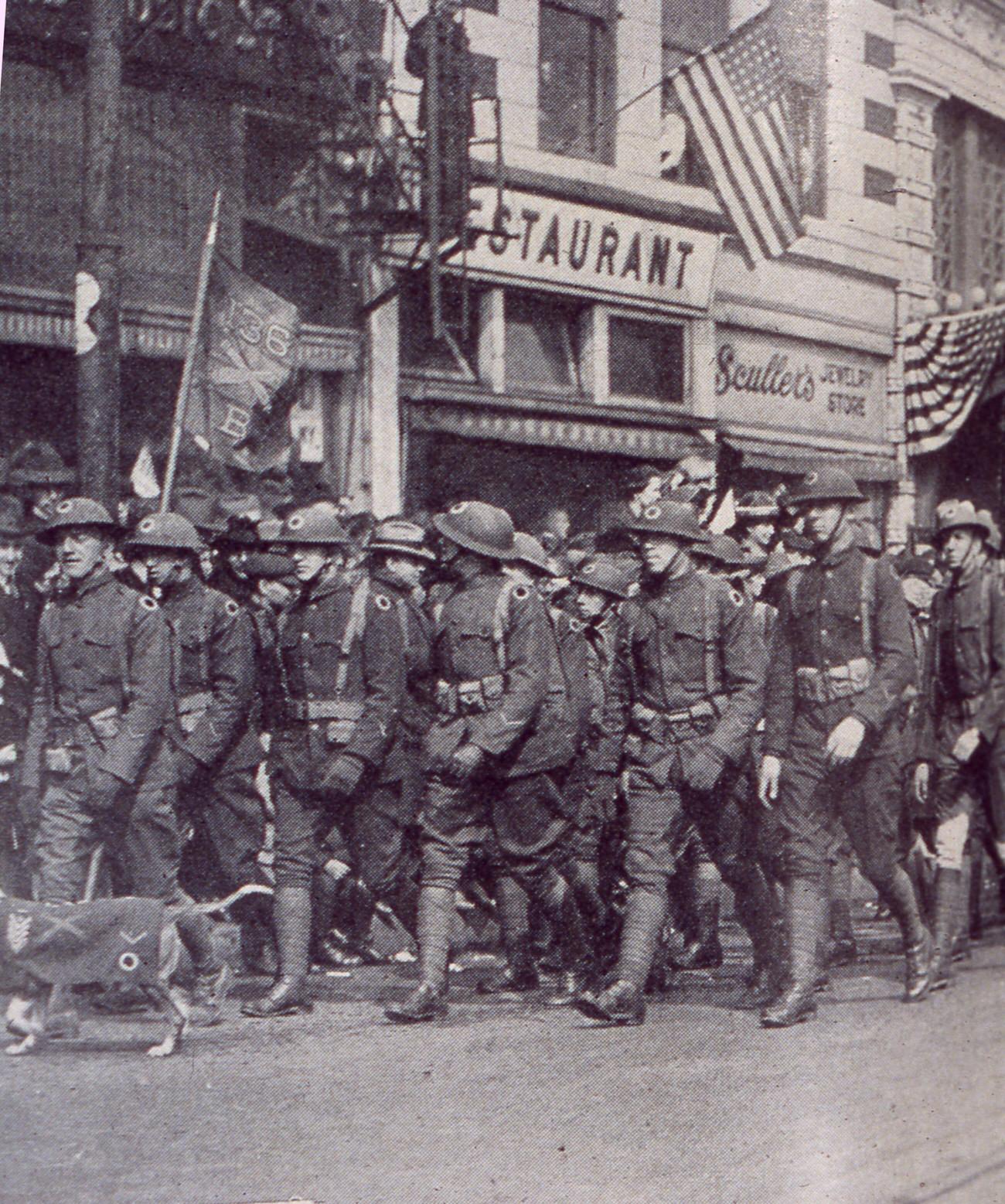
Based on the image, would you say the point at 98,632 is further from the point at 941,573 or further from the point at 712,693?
the point at 941,573

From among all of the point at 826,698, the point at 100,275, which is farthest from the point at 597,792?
the point at 100,275

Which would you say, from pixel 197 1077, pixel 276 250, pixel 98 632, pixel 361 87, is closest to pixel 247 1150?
pixel 197 1077

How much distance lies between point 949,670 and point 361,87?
9.14 ft

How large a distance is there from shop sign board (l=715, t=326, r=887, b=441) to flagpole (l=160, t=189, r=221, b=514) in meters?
1.43

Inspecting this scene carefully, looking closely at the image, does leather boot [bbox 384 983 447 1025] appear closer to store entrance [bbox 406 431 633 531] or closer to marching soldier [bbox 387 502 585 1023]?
marching soldier [bbox 387 502 585 1023]

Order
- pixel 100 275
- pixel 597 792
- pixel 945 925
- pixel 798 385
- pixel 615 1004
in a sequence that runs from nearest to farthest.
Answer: pixel 100 275
pixel 615 1004
pixel 798 385
pixel 597 792
pixel 945 925

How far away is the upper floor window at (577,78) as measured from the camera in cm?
367

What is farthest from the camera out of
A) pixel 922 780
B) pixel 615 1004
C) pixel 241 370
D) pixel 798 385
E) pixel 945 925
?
pixel 922 780

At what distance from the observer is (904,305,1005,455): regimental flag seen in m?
4.54

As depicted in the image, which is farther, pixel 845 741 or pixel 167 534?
pixel 845 741

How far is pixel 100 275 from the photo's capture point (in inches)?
116

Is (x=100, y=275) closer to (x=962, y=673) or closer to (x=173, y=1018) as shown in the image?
(x=173, y=1018)

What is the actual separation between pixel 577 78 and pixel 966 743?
2514 millimetres

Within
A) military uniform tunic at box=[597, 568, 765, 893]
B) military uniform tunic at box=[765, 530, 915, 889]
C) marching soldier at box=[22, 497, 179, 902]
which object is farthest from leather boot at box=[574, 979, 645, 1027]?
marching soldier at box=[22, 497, 179, 902]
